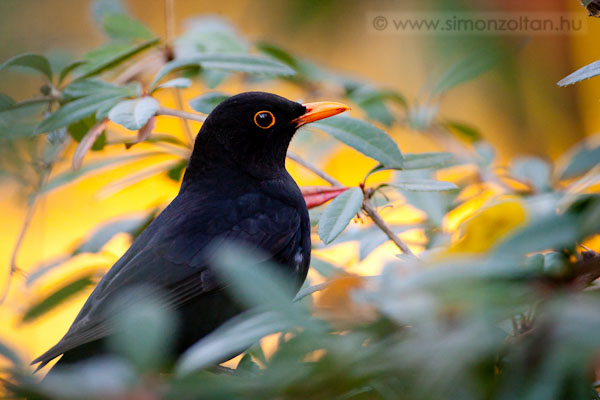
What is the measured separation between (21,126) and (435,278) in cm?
184

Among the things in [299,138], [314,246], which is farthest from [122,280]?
[299,138]

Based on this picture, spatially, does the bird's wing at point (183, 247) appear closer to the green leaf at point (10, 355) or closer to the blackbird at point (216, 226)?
the blackbird at point (216, 226)

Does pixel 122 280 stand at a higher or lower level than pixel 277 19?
lower

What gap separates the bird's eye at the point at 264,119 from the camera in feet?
8.92

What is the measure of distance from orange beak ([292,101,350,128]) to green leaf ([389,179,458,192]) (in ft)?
1.64

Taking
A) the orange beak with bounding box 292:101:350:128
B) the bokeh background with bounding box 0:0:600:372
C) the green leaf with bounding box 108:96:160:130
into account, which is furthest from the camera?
the orange beak with bounding box 292:101:350:128

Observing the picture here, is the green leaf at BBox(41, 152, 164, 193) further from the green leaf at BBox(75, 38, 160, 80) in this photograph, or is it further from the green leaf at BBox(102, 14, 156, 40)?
the green leaf at BBox(102, 14, 156, 40)

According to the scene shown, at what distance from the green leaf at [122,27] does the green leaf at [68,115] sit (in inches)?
38.5

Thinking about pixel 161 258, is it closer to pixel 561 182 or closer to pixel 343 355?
pixel 343 355

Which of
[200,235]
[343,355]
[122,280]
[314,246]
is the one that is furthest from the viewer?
[314,246]

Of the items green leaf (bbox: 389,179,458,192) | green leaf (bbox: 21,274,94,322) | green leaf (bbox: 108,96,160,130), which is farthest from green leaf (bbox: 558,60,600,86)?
green leaf (bbox: 21,274,94,322)

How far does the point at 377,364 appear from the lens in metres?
0.81

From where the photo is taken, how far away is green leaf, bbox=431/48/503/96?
9.76 ft

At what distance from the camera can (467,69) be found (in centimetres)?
304
